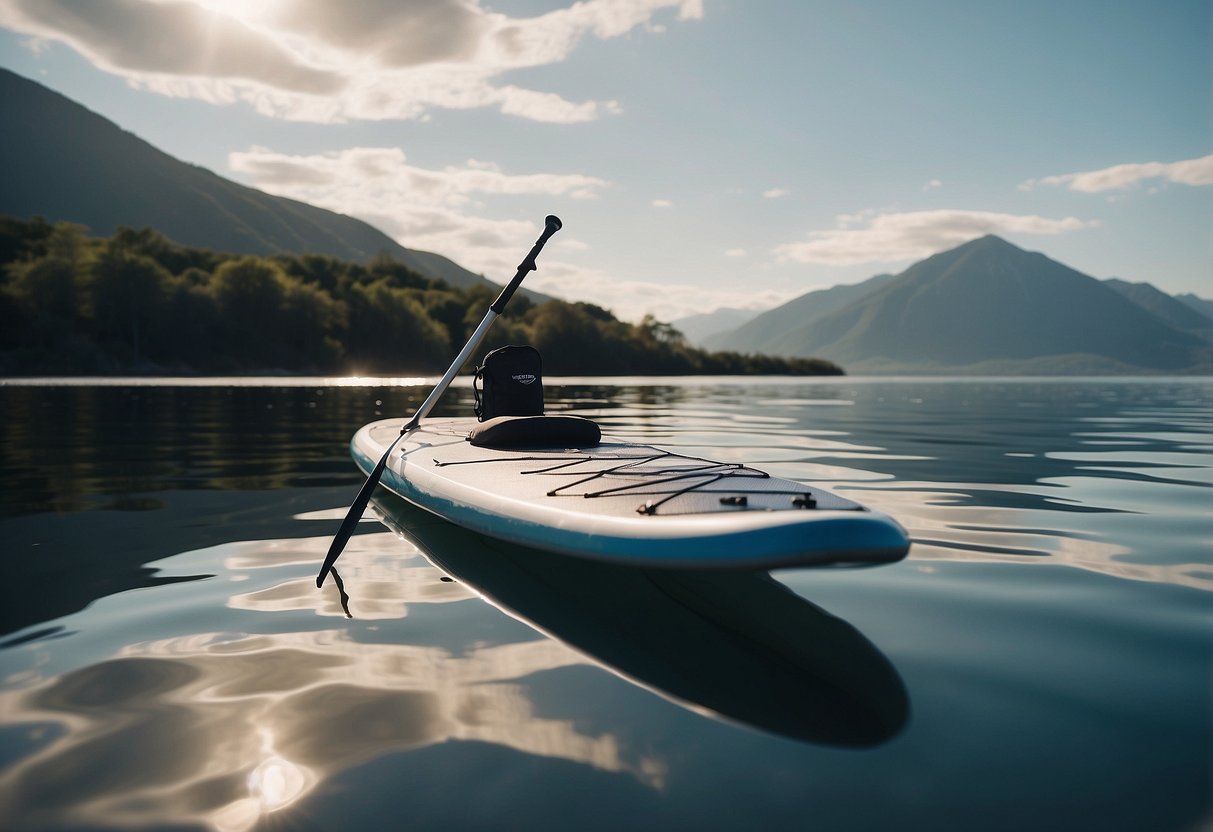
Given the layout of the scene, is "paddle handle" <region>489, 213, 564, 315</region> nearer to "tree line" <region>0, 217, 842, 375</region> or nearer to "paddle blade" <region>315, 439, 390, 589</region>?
"paddle blade" <region>315, 439, 390, 589</region>

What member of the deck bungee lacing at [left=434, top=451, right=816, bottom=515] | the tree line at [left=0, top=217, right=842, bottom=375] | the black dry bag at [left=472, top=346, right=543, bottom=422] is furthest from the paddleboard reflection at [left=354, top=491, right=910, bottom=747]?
the tree line at [left=0, top=217, right=842, bottom=375]

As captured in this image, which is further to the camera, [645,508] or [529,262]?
[529,262]

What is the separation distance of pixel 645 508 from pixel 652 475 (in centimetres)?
118

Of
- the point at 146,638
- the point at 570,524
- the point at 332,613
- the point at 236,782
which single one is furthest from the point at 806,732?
the point at 146,638

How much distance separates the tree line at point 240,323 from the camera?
6038 cm

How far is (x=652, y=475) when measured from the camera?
211 inches

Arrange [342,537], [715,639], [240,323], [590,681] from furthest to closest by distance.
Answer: [240,323]
[342,537]
[715,639]
[590,681]

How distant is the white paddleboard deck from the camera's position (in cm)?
352

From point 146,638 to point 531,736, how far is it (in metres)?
2.46

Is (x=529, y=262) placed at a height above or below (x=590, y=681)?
above

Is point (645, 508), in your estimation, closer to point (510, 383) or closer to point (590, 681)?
point (590, 681)

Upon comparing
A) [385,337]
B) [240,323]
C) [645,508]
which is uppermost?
[240,323]

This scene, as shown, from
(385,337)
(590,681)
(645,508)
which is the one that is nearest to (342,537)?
(645,508)

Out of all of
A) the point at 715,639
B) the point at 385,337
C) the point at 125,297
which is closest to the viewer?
the point at 715,639
